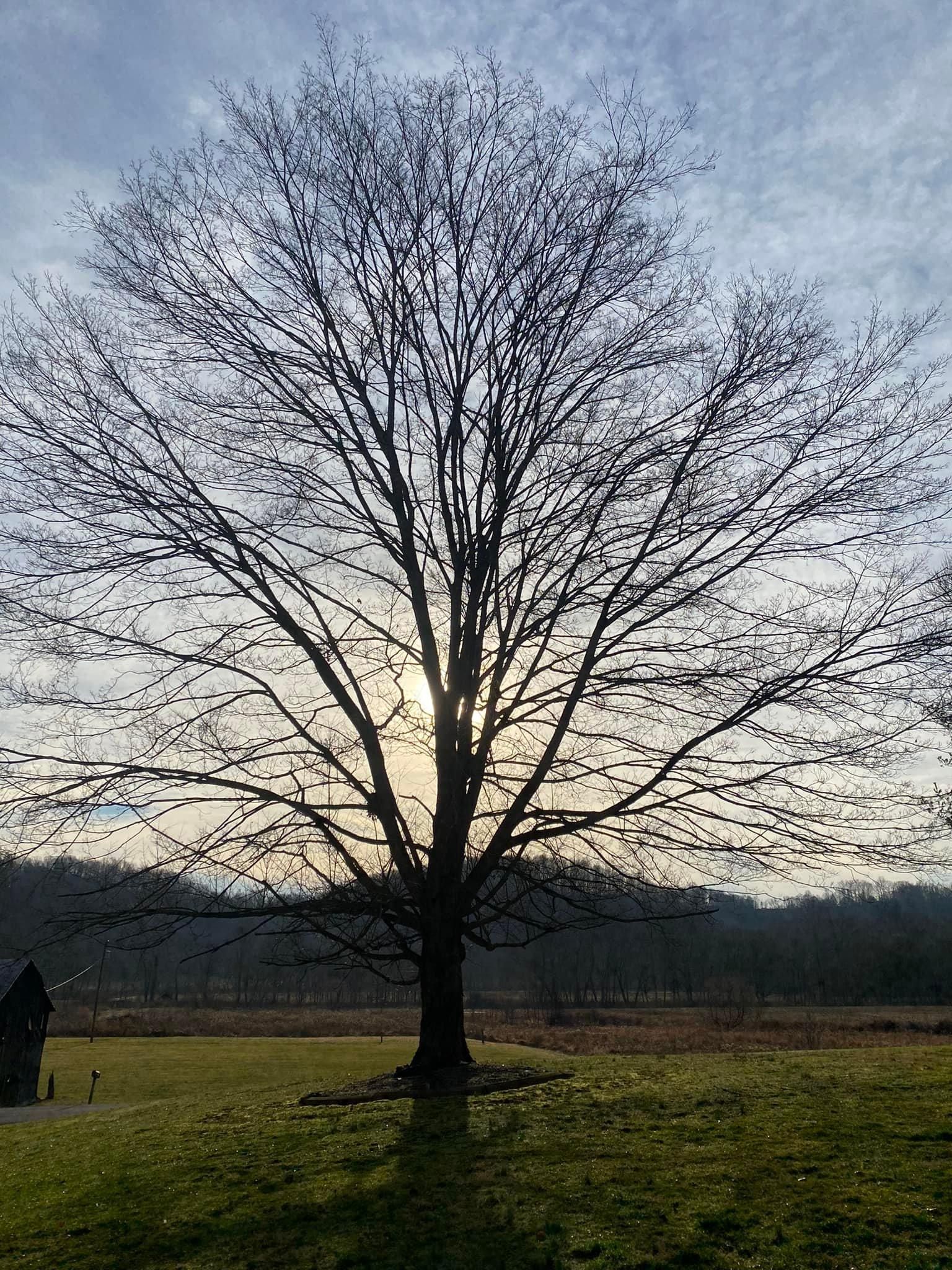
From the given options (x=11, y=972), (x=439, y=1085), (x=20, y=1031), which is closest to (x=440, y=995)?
(x=439, y=1085)

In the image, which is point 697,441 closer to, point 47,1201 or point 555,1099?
point 555,1099

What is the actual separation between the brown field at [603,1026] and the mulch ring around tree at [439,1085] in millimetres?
6314

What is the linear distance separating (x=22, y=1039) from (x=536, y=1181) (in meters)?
30.4

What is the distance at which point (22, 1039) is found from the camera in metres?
29.1

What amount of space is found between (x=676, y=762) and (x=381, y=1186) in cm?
472

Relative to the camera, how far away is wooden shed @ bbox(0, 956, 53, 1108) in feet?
91.2

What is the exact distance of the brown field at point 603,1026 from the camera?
21.7 metres

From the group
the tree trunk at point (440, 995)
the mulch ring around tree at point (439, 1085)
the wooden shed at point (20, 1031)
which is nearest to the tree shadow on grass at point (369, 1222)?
the mulch ring around tree at point (439, 1085)

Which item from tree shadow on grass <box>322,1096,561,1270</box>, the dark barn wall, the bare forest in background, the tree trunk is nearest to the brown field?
the bare forest in background

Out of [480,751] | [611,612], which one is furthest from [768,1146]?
[611,612]

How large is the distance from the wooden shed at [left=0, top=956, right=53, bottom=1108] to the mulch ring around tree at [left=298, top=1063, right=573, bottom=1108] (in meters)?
24.7

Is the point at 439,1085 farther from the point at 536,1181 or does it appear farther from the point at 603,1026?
the point at 603,1026

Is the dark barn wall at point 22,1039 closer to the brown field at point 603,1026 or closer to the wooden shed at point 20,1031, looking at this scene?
the wooden shed at point 20,1031

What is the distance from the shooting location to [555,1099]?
7527 mm
